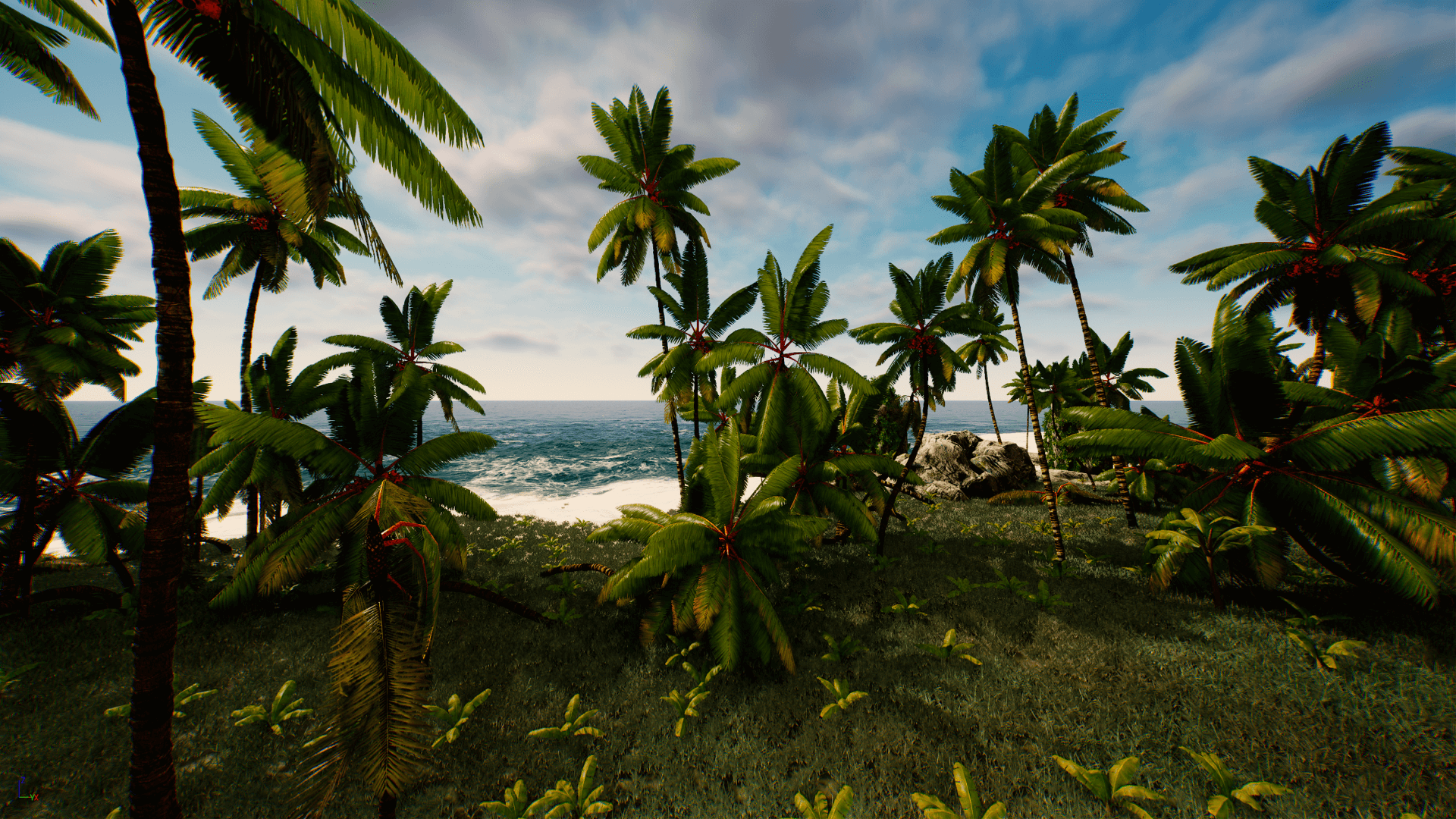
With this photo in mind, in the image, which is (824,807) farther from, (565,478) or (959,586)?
(565,478)

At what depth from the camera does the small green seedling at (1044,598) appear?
12266mm

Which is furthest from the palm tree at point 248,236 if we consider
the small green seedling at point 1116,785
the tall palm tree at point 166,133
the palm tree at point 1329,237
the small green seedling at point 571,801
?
the palm tree at point 1329,237

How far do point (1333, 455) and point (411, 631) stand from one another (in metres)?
17.1

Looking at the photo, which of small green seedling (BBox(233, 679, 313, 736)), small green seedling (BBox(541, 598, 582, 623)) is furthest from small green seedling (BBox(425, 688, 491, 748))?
small green seedling (BBox(541, 598, 582, 623))

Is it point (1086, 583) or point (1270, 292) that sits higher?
point (1270, 292)

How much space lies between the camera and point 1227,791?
6465 mm

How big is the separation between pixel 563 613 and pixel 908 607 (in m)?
10.2

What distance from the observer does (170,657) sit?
4879 mm

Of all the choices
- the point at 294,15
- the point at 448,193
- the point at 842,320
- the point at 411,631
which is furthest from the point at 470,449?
the point at 842,320

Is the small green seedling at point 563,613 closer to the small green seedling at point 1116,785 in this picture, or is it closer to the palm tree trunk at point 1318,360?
the small green seedling at point 1116,785

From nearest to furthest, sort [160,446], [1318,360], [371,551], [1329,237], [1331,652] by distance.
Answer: [160,446]
[371,551]
[1331,652]
[1329,237]
[1318,360]

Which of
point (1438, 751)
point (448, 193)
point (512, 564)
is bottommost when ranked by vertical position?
point (512, 564)

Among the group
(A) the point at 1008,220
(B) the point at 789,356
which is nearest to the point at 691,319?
(B) the point at 789,356

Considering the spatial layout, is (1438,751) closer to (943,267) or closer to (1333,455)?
(1333,455)
